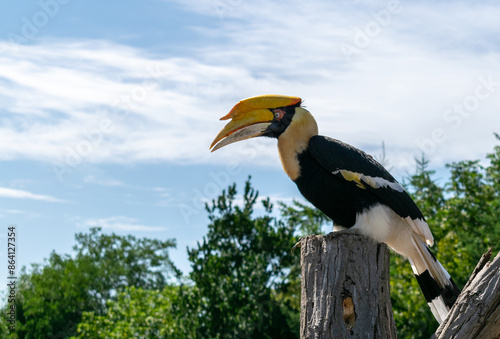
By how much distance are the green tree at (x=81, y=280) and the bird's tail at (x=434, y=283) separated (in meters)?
25.9

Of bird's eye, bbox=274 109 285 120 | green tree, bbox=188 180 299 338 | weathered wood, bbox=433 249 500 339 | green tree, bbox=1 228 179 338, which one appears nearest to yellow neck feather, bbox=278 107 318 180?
bird's eye, bbox=274 109 285 120

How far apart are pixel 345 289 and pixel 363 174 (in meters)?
1.49

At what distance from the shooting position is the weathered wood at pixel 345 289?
424cm

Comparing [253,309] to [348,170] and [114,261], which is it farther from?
[114,261]

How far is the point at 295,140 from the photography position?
225 inches

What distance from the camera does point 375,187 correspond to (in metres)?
5.46

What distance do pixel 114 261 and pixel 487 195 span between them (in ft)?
65.1

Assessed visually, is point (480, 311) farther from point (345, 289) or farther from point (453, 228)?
point (453, 228)

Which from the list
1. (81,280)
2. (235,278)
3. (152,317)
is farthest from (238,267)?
(81,280)

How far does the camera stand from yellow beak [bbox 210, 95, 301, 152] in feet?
18.4

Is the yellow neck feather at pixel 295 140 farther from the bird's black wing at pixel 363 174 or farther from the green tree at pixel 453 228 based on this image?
the green tree at pixel 453 228

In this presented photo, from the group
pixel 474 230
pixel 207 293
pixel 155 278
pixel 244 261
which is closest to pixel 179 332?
pixel 207 293

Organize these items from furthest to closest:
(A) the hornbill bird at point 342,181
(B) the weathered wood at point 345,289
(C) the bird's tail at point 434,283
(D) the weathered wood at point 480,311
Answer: (A) the hornbill bird at point 342,181 < (C) the bird's tail at point 434,283 < (B) the weathered wood at point 345,289 < (D) the weathered wood at point 480,311

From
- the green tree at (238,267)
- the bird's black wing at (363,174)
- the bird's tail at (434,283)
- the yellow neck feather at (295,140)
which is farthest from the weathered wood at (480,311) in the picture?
the green tree at (238,267)
